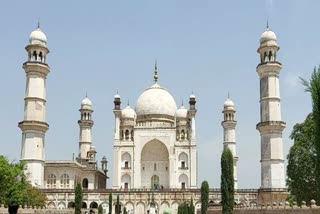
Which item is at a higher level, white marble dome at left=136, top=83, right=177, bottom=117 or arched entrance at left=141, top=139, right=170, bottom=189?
white marble dome at left=136, top=83, right=177, bottom=117

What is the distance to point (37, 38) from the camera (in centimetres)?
4544

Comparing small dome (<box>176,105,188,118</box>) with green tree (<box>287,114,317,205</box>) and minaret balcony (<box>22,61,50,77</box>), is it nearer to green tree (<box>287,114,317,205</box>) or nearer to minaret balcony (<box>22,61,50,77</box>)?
minaret balcony (<box>22,61,50,77</box>)

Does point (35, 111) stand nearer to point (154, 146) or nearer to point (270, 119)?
point (154, 146)

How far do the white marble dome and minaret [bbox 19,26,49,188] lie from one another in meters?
13.0

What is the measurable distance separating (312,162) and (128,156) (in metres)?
22.2

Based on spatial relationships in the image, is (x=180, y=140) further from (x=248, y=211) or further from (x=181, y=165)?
(x=248, y=211)

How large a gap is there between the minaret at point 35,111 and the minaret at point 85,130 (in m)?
12.8

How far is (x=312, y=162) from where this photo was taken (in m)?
32.8

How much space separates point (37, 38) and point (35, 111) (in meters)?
6.59

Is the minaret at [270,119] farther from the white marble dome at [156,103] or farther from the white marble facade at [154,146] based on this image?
the white marble dome at [156,103]

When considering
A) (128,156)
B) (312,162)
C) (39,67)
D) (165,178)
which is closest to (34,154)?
(39,67)

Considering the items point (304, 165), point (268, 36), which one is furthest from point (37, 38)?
point (304, 165)

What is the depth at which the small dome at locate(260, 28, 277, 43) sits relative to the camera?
45.0 metres

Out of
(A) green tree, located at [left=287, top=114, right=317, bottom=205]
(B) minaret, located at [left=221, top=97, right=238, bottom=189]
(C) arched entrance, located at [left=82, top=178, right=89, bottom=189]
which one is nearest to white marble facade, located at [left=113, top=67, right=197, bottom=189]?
(B) minaret, located at [left=221, top=97, right=238, bottom=189]
